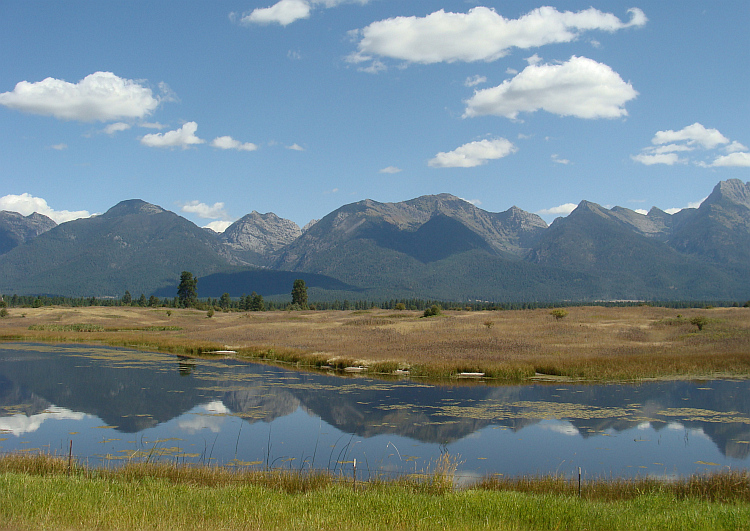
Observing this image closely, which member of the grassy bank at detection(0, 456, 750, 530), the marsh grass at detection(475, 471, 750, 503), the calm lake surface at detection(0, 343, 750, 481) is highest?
the grassy bank at detection(0, 456, 750, 530)

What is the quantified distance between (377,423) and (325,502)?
15246 mm

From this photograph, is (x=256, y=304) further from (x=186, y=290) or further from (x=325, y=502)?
(x=325, y=502)

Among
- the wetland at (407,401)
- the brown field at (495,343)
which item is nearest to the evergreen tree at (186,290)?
the brown field at (495,343)

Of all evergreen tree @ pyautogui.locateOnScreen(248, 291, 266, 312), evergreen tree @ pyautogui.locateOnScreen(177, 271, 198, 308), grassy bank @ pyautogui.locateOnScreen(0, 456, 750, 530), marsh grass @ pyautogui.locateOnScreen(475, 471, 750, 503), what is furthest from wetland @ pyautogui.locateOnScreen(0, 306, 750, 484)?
evergreen tree @ pyautogui.locateOnScreen(248, 291, 266, 312)

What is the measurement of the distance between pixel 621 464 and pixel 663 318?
6221 cm

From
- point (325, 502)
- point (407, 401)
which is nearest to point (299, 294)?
point (407, 401)

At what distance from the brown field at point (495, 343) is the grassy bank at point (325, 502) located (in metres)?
26.6

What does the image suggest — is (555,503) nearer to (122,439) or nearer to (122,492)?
(122,492)

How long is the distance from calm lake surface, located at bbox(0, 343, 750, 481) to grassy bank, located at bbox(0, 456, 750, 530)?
2.96 meters

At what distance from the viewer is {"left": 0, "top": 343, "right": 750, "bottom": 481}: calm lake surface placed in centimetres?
2358

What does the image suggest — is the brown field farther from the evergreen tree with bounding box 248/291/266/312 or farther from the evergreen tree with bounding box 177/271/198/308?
the evergreen tree with bounding box 248/291/266/312

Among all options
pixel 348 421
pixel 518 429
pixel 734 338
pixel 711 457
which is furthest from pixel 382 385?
A: pixel 734 338

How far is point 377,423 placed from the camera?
2997 centimetres

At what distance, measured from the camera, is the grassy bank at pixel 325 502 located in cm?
1309
